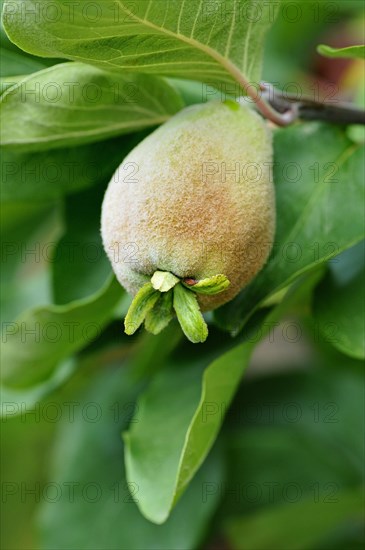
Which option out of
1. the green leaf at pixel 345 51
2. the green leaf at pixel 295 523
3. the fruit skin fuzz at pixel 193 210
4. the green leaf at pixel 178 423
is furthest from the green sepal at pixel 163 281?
the green leaf at pixel 295 523

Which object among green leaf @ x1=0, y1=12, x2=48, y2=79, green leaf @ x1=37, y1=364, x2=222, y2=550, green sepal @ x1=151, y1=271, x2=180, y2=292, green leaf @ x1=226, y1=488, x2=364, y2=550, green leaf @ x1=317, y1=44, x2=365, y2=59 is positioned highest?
green leaf @ x1=317, y1=44, x2=365, y2=59

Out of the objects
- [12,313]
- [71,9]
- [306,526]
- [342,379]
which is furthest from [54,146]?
[306,526]

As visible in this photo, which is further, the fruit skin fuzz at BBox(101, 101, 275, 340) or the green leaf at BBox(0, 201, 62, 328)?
the green leaf at BBox(0, 201, 62, 328)

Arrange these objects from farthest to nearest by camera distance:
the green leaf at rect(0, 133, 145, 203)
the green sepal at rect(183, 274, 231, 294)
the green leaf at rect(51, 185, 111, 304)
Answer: the green leaf at rect(51, 185, 111, 304) → the green leaf at rect(0, 133, 145, 203) → the green sepal at rect(183, 274, 231, 294)

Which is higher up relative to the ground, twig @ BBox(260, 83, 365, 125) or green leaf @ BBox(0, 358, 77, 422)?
twig @ BBox(260, 83, 365, 125)

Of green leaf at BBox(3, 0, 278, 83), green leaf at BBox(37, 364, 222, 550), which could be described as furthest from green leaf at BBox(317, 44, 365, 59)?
green leaf at BBox(37, 364, 222, 550)

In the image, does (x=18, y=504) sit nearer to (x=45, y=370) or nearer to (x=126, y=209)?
(x=45, y=370)

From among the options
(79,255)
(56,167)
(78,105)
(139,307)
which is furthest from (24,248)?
(139,307)

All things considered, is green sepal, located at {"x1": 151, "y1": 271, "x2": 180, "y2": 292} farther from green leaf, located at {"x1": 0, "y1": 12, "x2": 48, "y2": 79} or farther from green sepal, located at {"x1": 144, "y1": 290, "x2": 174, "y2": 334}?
green leaf, located at {"x1": 0, "y1": 12, "x2": 48, "y2": 79}
